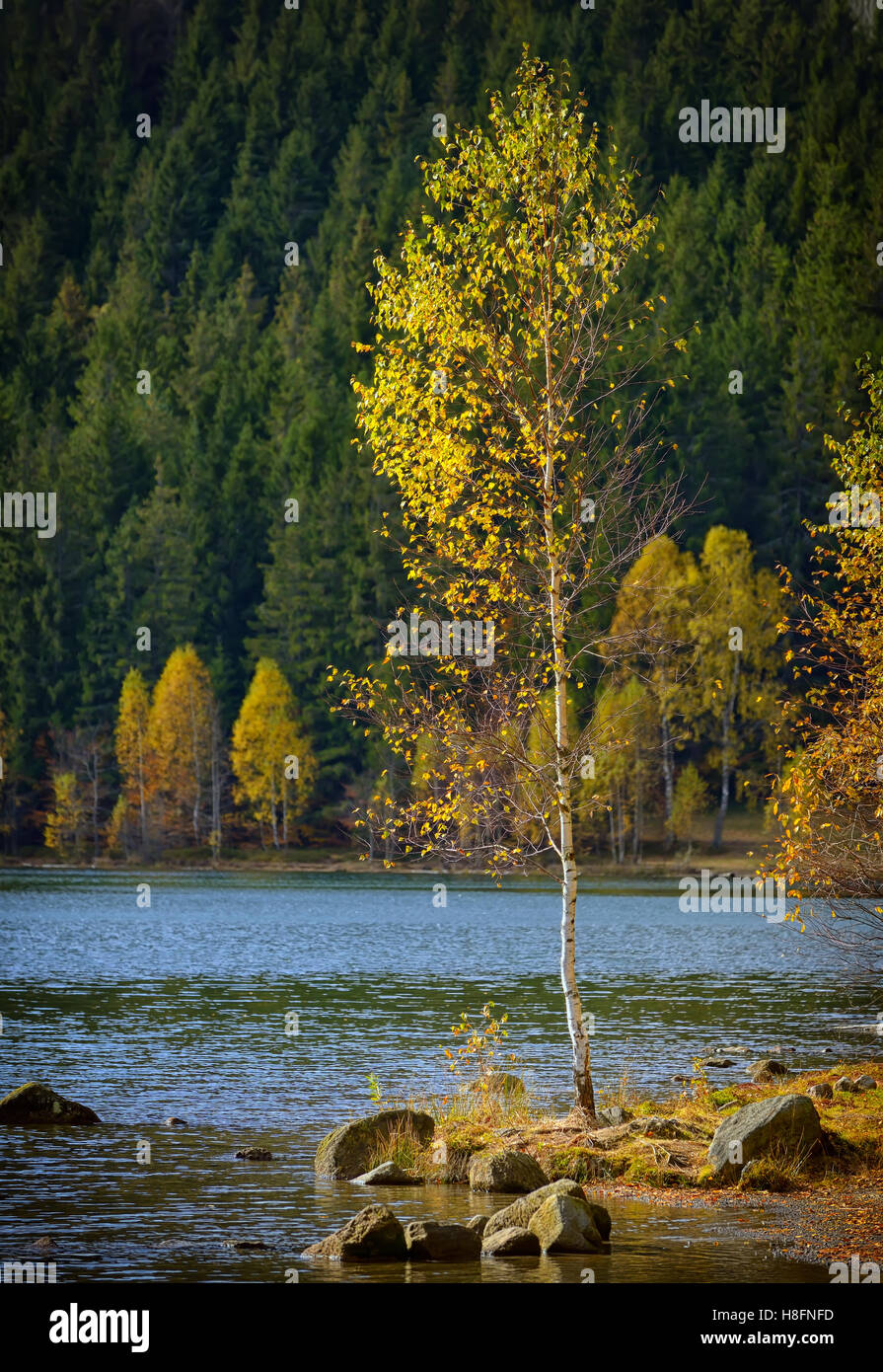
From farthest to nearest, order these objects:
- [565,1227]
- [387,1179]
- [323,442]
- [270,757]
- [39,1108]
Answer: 1. [323,442]
2. [270,757]
3. [39,1108]
4. [387,1179]
5. [565,1227]

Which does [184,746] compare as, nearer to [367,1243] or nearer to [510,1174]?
[510,1174]

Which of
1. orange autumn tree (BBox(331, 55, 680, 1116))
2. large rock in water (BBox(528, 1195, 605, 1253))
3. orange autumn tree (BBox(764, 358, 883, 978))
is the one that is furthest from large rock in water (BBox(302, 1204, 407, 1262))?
orange autumn tree (BBox(764, 358, 883, 978))

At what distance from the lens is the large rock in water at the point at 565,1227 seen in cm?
1875

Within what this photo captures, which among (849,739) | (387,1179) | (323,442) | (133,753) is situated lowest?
(387,1179)

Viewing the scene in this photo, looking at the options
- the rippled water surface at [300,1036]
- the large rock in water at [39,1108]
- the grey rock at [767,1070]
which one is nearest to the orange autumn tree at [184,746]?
the rippled water surface at [300,1036]

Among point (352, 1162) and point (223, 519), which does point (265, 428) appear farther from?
point (352, 1162)

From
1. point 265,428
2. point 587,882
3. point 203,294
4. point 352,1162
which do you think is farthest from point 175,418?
point 352,1162

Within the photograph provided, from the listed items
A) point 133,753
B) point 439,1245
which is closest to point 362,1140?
point 439,1245

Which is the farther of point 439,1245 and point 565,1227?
point 565,1227

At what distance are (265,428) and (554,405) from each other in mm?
121480

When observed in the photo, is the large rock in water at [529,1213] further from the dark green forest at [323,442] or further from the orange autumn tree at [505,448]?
the dark green forest at [323,442]

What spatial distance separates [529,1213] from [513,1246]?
2.63 feet

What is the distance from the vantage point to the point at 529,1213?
766 inches

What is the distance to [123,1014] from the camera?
41.8 metres
